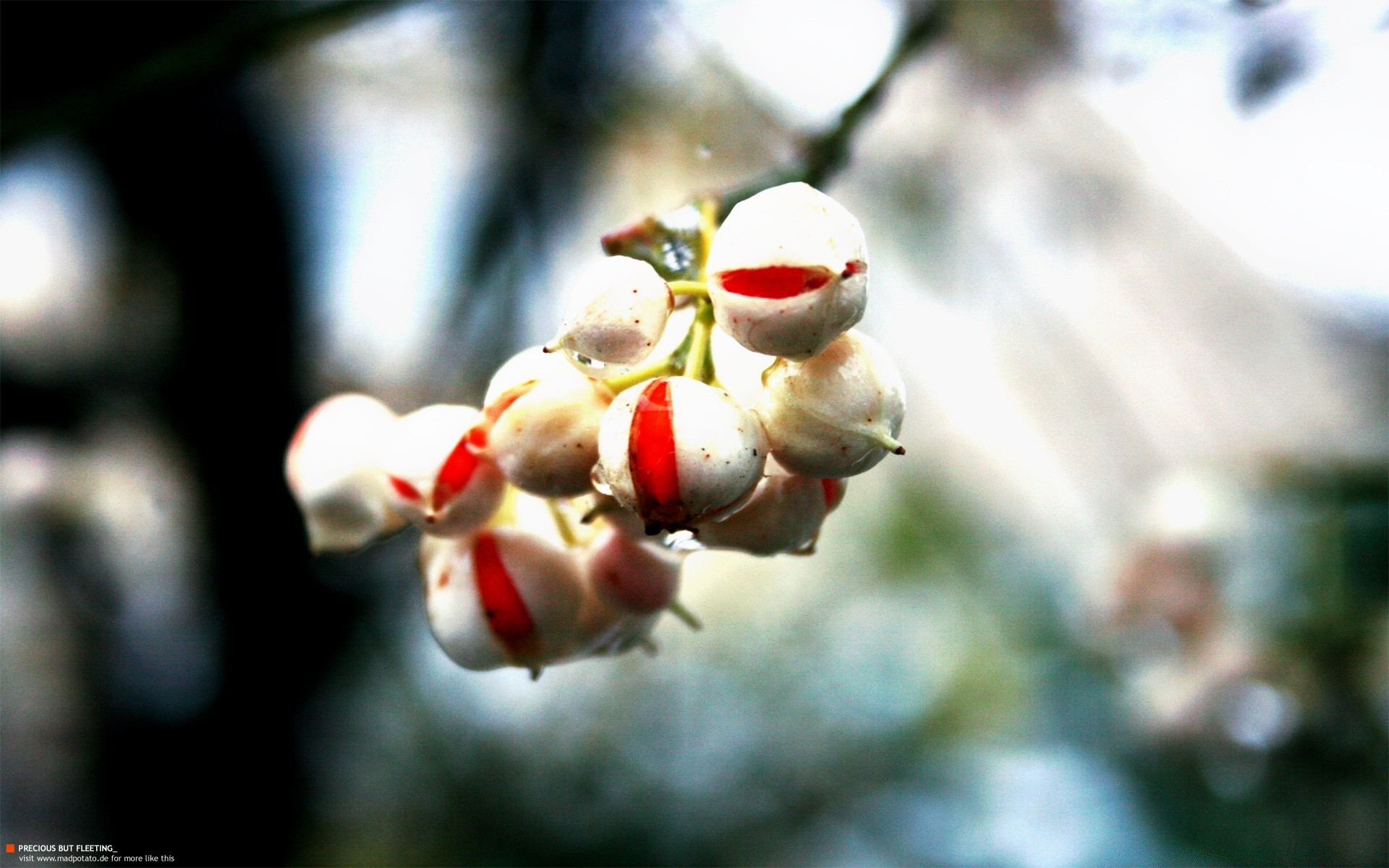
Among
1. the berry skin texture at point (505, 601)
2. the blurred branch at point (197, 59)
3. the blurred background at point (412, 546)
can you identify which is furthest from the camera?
the blurred background at point (412, 546)

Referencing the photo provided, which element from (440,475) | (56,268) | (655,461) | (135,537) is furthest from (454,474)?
(56,268)

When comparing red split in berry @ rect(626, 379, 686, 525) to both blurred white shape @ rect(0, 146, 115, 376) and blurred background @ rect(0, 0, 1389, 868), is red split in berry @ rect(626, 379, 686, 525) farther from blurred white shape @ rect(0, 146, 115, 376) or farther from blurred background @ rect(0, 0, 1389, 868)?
blurred white shape @ rect(0, 146, 115, 376)

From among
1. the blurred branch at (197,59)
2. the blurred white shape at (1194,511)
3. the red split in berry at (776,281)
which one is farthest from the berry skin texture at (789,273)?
the blurred white shape at (1194,511)

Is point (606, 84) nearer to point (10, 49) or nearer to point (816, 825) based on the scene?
point (10, 49)

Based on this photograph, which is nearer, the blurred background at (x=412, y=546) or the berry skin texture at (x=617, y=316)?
the berry skin texture at (x=617, y=316)

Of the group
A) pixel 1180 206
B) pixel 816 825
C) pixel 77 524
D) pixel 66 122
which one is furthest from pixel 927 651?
pixel 66 122

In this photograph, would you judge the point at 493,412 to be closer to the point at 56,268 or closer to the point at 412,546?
the point at 412,546

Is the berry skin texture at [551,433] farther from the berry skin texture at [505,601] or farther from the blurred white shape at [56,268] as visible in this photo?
the blurred white shape at [56,268]
